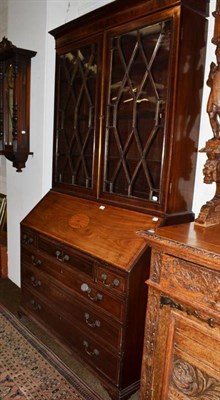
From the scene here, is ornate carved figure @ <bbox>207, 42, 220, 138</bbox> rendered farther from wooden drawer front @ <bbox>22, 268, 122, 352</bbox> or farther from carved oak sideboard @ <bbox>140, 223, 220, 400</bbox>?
wooden drawer front @ <bbox>22, 268, 122, 352</bbox>

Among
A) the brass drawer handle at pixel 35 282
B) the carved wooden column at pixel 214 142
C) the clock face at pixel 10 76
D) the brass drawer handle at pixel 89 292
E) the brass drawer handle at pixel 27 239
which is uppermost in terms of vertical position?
the clock face at pixel 10 76

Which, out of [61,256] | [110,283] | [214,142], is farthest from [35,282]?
[214,142]

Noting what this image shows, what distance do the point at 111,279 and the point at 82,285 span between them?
0.93 feet

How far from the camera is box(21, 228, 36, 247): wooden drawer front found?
2305 mm

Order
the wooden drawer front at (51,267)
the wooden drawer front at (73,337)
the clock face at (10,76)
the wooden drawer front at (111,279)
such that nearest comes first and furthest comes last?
the wooden drawer front at (111,279), the wooden drawer front at (73,337), the wooden drawer front at (51,267), the clock face at (10,76)

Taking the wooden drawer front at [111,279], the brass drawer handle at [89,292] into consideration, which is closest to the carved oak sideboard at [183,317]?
the wooden drawer front at [111,279]

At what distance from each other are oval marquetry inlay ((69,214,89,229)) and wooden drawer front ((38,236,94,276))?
155 mm

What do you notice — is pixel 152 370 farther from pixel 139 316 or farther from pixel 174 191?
pixel 174 191

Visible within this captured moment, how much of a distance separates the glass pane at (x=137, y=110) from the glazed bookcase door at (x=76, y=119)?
146 millimetres

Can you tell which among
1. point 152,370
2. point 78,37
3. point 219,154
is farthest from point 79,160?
point 152,370

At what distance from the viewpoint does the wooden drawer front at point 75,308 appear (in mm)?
1682

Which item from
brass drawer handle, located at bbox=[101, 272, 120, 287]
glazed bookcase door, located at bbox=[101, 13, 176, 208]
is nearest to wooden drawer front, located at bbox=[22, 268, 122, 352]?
brass drawer handle, located at bbox=[101, 272, 120, 287]

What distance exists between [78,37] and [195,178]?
1.23 m

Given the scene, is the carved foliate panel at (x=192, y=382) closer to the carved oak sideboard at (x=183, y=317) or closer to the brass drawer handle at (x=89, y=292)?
the carved oak sideboard at (x=183, y=317)
